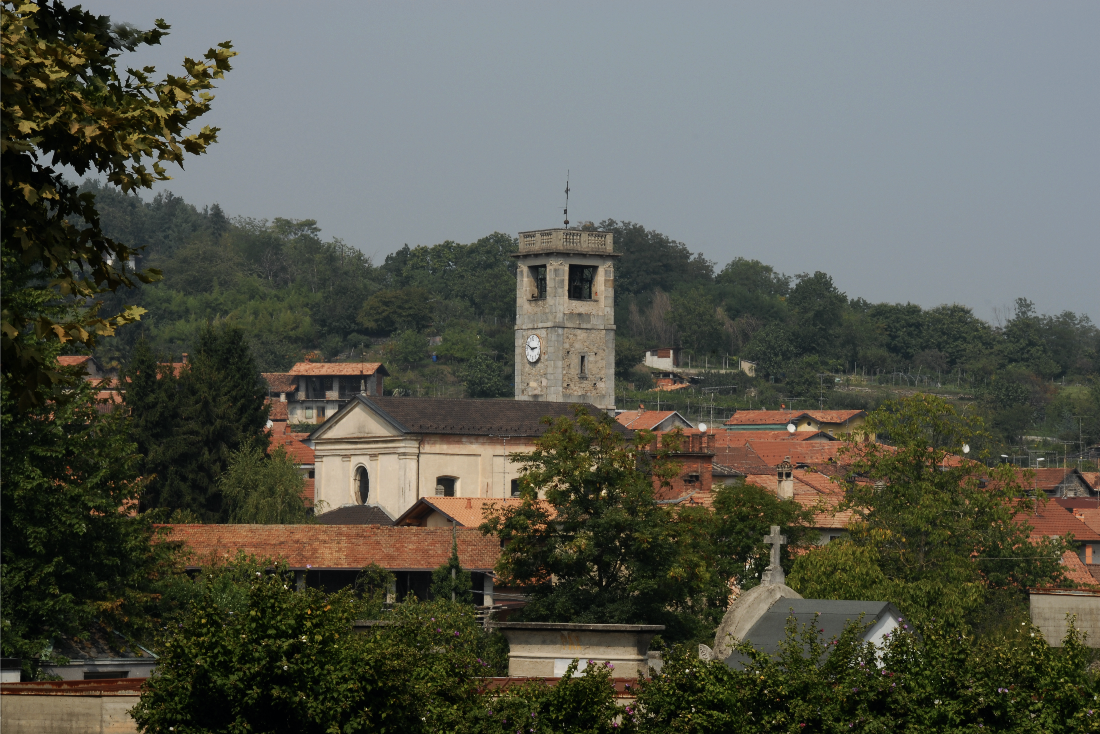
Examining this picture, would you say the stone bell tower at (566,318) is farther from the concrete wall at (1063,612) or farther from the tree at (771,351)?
the tree at (771,351)

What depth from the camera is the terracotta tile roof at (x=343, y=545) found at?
162ft

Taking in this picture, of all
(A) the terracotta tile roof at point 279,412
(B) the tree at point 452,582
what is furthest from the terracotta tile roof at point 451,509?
(A) the terracotta tile roof at point 279,412

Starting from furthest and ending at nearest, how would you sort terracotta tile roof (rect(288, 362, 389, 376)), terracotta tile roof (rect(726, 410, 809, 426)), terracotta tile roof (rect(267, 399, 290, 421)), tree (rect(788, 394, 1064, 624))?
terracotta tile roof (rect(288, 362, 389, 376)) → terracotta tile roof (rect(267, 399, 290, 421)) → terracotta tile roof (rect(726, 410, 809, 426)) → tree (rect(788, 394, 1064, 624))

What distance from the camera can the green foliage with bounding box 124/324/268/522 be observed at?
64625 millimetres

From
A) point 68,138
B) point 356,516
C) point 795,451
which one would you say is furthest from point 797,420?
point 68,138

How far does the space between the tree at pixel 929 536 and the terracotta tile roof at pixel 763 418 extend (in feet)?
191

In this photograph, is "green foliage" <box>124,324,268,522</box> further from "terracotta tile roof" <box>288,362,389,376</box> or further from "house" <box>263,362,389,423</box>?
"house" <box>263,362,389,423</box>

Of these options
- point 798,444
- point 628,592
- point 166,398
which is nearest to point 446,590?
point 628,592

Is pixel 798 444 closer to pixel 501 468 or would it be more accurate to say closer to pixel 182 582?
pixel 501 468

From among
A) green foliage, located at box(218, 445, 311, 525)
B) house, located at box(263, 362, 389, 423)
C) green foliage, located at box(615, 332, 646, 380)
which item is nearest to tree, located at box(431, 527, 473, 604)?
green foliage, located at box(218, 445, 311, 525)

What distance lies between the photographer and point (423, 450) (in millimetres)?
63844

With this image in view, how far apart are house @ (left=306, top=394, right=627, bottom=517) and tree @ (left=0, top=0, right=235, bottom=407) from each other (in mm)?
54302

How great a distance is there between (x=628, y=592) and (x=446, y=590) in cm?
580

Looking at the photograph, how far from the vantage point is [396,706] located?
53.9ft
